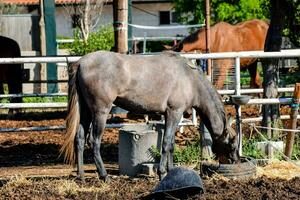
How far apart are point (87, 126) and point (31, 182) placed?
92 centimetres

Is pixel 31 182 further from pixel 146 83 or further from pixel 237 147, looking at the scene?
pixel 237 147

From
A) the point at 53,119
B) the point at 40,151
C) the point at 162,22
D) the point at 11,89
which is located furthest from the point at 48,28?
the point at 162,22

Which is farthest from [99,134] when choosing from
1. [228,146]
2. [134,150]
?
[228,146]

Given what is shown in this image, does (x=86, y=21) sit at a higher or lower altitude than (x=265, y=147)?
higher

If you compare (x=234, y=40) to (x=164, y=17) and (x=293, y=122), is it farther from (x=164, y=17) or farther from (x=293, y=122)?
(x=164, y=17)

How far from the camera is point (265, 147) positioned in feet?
30.1

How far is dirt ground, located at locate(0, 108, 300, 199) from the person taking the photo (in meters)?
7.16

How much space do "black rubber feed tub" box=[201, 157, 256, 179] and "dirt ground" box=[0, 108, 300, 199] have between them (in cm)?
11

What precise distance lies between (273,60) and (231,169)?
2.56m

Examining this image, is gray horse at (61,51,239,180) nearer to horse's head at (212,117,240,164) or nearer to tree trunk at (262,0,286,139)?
horse's head at (212,117,240,164)

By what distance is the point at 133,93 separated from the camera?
830cm

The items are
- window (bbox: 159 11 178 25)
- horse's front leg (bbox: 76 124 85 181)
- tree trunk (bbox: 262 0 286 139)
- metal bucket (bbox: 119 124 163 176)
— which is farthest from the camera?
window (bbox: 159 11 178 25)

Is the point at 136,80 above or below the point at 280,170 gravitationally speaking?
above

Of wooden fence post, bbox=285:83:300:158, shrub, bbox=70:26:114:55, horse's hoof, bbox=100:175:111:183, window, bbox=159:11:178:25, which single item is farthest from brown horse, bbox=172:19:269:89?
window, bbox=159:11:178:25
